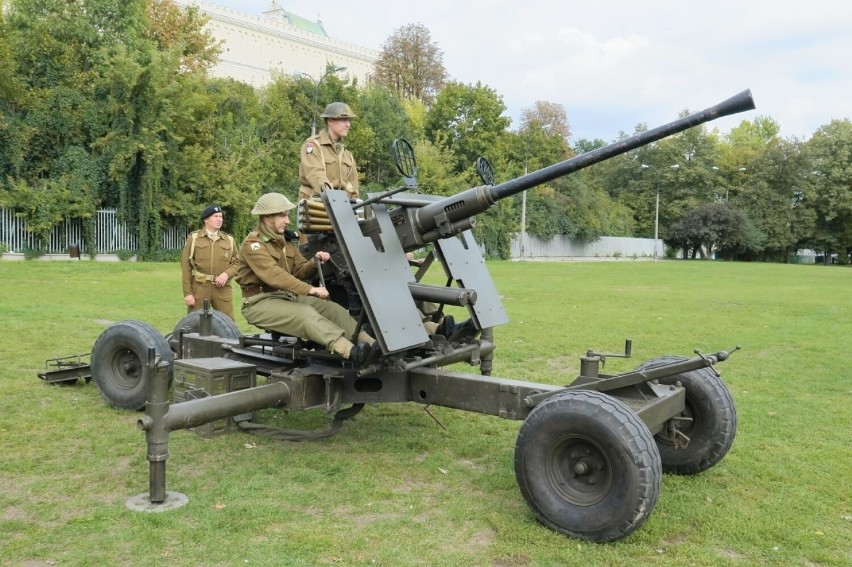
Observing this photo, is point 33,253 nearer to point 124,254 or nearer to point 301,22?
point 124,254

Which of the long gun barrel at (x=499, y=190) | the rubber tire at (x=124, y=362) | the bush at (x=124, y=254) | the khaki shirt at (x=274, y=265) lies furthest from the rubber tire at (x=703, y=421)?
the bush at (x=124, y=254)

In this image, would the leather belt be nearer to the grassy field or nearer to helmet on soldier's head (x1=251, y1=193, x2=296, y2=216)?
helmet on soldier's head (x1=251, y1=193, x2=296, y2=216)

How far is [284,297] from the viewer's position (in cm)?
601

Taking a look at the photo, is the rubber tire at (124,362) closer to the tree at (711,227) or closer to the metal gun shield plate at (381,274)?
the metal gun shield plate at (381,274)

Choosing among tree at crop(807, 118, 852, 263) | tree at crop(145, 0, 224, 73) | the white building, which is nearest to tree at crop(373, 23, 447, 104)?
the white building

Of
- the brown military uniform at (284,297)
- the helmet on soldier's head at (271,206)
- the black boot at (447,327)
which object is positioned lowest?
the black boot at (447,327)

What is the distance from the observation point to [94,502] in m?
4.80

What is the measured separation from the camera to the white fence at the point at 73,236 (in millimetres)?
27625

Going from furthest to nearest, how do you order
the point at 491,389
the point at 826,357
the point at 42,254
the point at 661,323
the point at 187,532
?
the point at 42,254 < the point at 661,323 < the point at 826,357 < the point at 491,389 < the point at 187,532

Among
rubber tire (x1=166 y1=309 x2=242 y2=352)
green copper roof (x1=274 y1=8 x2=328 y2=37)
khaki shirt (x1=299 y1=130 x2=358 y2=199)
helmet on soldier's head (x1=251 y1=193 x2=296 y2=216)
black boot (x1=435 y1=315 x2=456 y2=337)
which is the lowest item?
rubber tire (x1=166 y1=309 x2=242 y2=352)

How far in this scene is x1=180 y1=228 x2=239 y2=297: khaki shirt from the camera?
30.0ft

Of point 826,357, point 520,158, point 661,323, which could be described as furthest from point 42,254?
point 520,158

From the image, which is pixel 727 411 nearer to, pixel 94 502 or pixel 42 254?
pixel 94 502

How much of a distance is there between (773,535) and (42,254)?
28370 mm
